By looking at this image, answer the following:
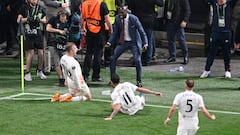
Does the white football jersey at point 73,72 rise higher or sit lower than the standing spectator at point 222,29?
lower

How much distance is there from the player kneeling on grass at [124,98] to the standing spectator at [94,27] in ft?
11.2

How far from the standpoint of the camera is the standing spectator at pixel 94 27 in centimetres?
1559

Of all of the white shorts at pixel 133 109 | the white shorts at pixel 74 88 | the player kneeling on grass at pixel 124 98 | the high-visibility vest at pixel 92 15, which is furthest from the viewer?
the high-visibility vest at pixel 92 15

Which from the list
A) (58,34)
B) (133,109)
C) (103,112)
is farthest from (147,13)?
(133,109)

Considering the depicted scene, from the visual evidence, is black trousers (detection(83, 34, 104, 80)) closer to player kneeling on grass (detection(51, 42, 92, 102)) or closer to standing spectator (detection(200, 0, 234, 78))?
player kneeling on grass (detection(51, 42, 92, 102))

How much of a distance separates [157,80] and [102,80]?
1317 mm

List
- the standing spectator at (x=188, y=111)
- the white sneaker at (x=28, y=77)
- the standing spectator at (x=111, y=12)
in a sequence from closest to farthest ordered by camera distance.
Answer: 1. the standing spectator at (x=188, y=111)
2. the white sneaker at (x=28, y=77)
3. the standing spectator at (x=111, y=12)

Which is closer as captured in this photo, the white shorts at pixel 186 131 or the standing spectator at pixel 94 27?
the white shorts at pixel 186 131

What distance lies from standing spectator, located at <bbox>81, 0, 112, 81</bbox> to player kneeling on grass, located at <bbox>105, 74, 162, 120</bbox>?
3.41 meters

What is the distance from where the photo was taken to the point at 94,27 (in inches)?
620

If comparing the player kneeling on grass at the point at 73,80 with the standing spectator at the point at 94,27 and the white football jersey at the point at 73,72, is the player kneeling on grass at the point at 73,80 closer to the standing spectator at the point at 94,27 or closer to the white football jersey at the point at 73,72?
the white football jersey at the point at 73,72

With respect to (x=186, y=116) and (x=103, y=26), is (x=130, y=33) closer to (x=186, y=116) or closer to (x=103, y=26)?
(x=103, y=26)

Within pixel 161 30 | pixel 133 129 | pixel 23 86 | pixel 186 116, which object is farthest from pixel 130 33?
pixel 161 30

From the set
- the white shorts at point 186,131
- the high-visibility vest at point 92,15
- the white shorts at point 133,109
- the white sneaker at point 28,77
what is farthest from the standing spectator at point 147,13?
the white shorts at point 186,131
